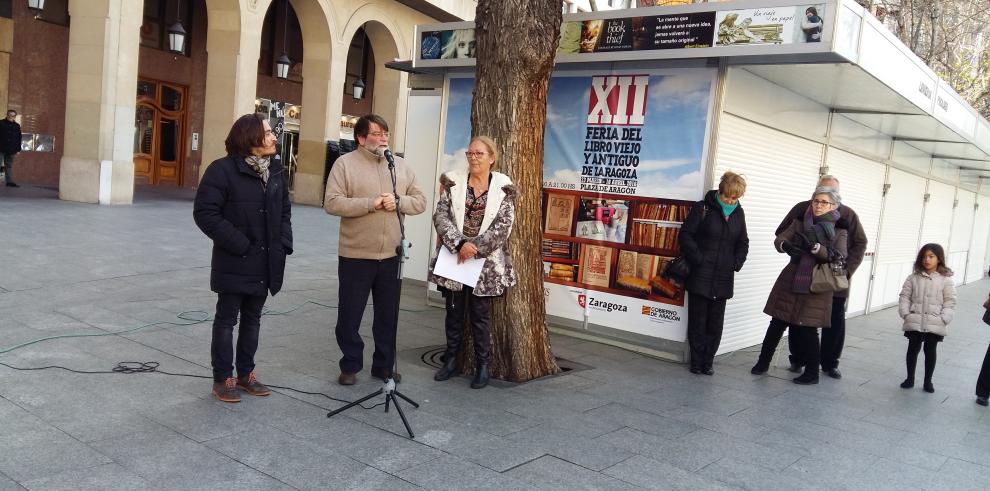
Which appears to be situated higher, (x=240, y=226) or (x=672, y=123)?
(x=672, y=123)

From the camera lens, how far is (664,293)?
7.41 metres

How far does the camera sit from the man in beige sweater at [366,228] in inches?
211

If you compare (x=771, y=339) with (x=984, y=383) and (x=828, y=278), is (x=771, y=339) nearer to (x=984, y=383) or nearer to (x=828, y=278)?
(x=828, y=278)

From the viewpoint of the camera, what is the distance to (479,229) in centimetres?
581

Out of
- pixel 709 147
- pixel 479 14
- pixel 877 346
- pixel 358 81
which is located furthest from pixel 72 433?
pixel 358 81

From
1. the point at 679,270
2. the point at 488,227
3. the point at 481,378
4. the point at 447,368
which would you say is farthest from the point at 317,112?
the point at 481,378

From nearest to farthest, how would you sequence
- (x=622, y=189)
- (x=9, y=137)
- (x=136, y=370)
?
(x=136, y=370) < (x=622, y=189) < (x=9, y=137)

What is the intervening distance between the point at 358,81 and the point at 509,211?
21.5 m

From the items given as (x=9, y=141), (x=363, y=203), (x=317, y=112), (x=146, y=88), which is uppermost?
(x=146, y=88)

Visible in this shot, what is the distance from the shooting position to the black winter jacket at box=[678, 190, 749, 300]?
689 centimetres

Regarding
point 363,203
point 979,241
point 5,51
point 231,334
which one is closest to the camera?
point 231,334

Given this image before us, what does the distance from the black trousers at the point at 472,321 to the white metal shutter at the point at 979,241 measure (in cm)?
1814

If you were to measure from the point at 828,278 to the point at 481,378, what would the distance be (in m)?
3.21

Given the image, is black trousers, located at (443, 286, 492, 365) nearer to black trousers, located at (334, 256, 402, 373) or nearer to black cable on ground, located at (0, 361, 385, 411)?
black trousers, located at (334, 256, 402, 373)
